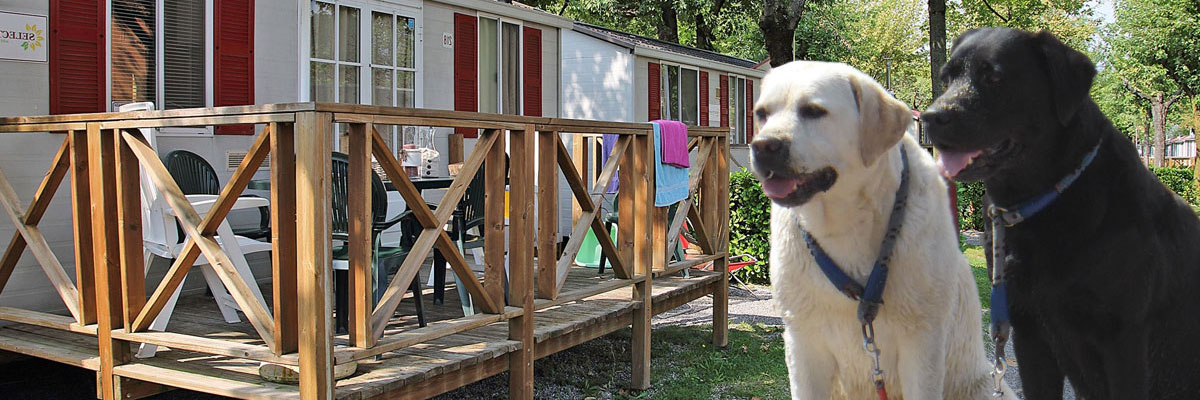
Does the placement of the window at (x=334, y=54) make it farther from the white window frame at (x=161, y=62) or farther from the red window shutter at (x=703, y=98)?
the red window shutter at (x=703, y=98)

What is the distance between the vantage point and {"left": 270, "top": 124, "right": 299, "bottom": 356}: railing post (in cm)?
357

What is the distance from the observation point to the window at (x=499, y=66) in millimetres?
10398

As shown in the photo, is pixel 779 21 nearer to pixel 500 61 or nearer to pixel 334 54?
pixel 500 61

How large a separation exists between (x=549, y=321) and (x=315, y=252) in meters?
2.18

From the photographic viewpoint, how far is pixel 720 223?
762cm

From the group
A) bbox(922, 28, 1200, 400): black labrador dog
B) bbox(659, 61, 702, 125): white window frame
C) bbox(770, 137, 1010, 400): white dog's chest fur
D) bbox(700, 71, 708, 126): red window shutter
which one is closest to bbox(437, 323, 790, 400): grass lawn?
bbox(770, 137, 1010, 400): white dog's chest fur

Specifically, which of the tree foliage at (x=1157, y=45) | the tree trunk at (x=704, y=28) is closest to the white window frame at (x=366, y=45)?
the tree trunk at (x=704, y=28)

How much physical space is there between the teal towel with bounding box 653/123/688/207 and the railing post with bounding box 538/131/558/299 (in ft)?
4.66

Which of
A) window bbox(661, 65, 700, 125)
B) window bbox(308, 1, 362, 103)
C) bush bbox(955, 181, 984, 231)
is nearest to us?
window bbox(308, 1, 362, 103)

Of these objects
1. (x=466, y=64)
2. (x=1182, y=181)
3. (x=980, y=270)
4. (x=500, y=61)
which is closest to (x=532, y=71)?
(x=500, y=61)

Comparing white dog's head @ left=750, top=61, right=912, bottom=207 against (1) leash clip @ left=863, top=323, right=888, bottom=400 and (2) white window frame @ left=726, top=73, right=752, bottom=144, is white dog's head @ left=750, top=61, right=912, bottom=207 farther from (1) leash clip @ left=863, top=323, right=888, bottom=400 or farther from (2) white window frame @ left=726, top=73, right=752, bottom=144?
(2) white window frame @ left=726, top=73, right=752, bottom=144

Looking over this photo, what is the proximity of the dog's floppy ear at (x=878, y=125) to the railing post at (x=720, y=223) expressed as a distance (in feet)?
17.9

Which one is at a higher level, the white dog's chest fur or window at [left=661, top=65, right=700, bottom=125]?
window at [left=661, top=65, right=700, bottom=125]

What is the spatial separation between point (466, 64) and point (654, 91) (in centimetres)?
660
